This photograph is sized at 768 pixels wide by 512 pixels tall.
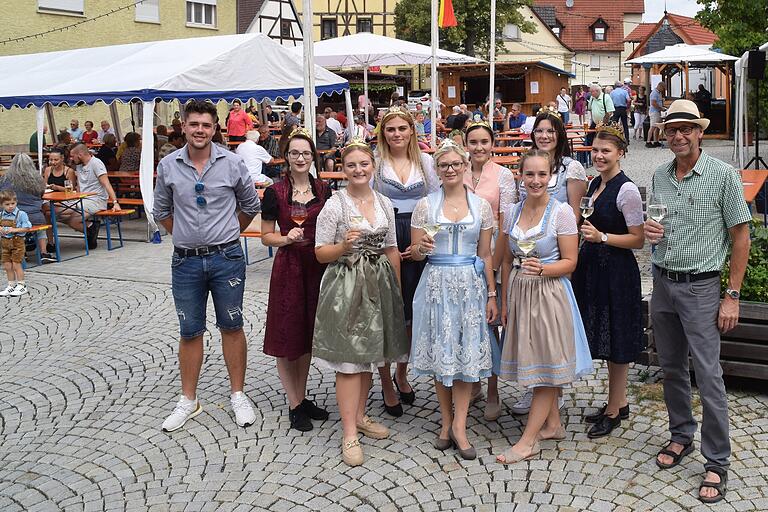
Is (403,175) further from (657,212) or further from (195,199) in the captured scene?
(657,212)

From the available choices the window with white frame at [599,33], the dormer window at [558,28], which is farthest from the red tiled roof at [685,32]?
the dormer window at [558,28]

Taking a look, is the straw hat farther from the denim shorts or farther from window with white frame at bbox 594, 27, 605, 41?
window with white frame at bbox 594, 27, 605, 41

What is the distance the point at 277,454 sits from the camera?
459 cm

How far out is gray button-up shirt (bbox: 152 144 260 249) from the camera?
4.85 meters

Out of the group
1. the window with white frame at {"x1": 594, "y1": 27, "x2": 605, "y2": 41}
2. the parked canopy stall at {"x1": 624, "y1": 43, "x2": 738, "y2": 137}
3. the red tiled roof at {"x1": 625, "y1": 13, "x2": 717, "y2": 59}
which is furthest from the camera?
the window with white frame at {"x1": 594, "y1": 27, "x2": 605, "y2": 41}

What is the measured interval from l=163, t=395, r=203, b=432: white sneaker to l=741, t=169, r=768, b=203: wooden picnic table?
5.96m

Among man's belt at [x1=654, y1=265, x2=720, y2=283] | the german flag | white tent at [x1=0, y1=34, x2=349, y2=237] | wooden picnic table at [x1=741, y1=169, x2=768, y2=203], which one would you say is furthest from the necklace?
the german flag

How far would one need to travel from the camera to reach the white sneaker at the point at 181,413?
5.01 meters

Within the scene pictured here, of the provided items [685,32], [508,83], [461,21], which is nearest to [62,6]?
[508,83]

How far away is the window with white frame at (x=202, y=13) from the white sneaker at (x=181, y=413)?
2519 cm

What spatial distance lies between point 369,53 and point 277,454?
1358 cm

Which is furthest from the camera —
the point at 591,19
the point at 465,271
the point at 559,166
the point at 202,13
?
the point at 591,19

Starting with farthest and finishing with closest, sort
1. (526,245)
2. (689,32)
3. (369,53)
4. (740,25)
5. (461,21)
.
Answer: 1. (689,32)
2. (461,21)
3. (740,25)
4. (369,53)
5. (526,245)

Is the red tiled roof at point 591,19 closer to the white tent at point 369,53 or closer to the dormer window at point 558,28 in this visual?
the dormer window at point 558,28
